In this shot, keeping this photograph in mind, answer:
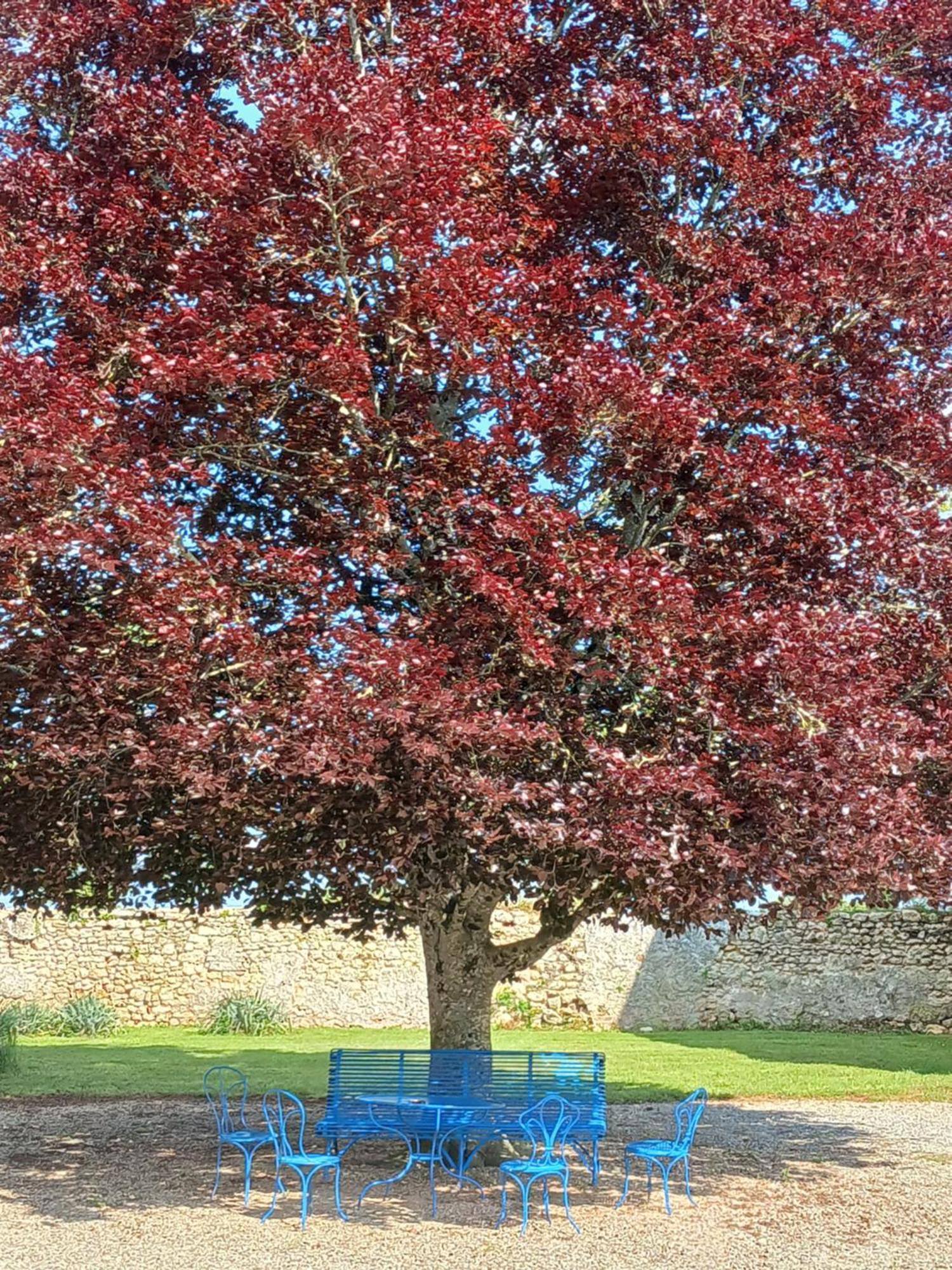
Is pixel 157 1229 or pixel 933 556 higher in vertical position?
pixel 933 556

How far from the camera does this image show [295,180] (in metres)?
6.87

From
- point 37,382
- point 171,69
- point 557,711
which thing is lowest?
point 557,711

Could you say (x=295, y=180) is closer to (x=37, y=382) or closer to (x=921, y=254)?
(x=37, y=382)

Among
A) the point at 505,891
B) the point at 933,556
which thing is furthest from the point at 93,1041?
the point at 933,556

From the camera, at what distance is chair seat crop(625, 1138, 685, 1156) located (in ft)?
24.6

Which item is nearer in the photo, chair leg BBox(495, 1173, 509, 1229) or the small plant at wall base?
chair leg BBox(495, 1173, 509, 1229)

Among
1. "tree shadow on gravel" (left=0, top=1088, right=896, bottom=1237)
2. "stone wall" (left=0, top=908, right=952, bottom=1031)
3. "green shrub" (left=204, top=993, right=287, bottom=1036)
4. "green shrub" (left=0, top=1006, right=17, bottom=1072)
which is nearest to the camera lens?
"tree shadow on gravel" (left=0, top=1088, right=896, bottom=1237)

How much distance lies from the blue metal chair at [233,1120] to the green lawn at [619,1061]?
0.39 meters

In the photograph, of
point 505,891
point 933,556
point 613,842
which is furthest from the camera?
point 505,891

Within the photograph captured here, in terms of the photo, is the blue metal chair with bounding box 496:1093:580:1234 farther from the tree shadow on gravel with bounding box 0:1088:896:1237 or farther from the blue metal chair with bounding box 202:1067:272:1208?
the blue metal chair with bounding box 202:1067:272:1208

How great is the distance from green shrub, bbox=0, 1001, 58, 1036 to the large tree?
12.0 meters

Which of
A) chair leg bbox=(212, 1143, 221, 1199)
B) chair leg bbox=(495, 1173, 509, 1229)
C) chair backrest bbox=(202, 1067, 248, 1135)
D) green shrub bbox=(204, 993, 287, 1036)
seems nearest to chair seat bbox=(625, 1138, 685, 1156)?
chair leg bbox=(495, 1173, 509, 1229)

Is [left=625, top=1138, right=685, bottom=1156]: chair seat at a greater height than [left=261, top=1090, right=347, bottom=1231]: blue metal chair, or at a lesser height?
greater

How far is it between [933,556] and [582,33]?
185 inches
